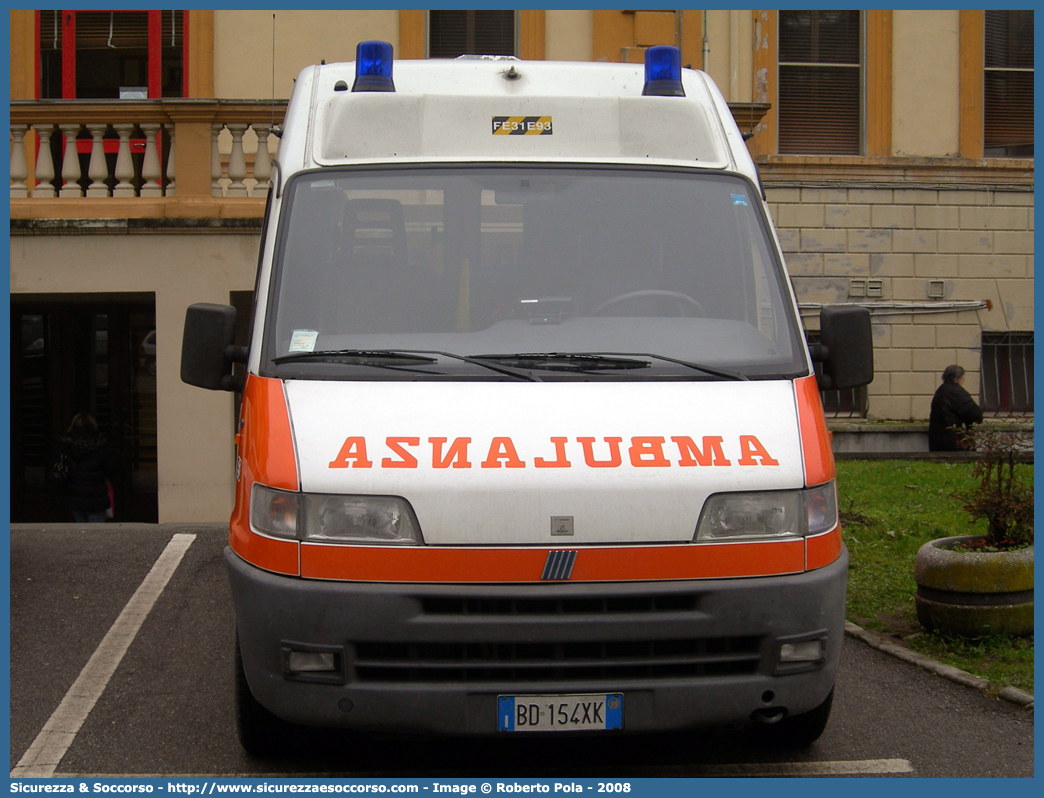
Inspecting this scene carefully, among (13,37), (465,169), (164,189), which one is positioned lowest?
(465,169)

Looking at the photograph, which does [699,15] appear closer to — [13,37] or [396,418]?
[13,37]

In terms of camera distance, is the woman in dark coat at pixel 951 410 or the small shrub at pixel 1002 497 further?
the woman in dark coat at pixel 951 410

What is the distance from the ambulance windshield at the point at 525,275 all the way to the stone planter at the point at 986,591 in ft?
7.49

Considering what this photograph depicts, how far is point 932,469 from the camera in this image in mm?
12070

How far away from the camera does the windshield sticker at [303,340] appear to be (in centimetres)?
432

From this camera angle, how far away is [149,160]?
11.2 meters

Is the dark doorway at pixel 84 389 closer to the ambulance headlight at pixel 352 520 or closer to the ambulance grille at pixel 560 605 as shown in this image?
the ambulance headlight at pixel 352 520

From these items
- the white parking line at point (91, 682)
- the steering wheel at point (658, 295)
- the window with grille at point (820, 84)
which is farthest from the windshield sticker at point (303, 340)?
the window with grille at point (820, 84)

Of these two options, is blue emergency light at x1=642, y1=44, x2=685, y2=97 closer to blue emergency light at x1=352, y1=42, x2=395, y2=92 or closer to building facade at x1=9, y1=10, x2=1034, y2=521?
blue emergency light at x1=352, y1=42, x2=395, y2=92

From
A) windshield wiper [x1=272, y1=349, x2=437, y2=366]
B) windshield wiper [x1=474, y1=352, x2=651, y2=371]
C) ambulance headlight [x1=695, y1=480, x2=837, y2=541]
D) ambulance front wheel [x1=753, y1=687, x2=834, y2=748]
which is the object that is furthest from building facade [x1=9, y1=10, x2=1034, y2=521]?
ambulance headlight [x1=695, y1=480, x2=837, y2=541]

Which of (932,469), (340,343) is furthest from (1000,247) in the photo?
(340,343)

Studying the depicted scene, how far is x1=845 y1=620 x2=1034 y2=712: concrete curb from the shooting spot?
527 centimetres

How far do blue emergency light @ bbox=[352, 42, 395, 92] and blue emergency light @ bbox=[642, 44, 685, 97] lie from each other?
1182 millimetres

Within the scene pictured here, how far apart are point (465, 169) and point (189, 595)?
12.5 feet
